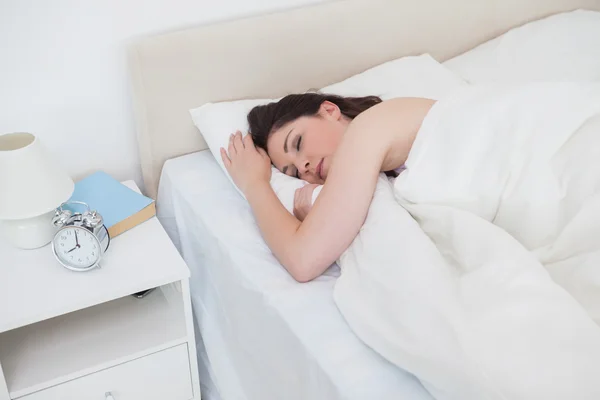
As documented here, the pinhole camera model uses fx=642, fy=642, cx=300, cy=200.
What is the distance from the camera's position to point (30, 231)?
125cm

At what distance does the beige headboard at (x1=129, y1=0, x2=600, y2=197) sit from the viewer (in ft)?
4.78

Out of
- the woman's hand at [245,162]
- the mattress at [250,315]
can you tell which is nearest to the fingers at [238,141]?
the woman's hand at [245,162]

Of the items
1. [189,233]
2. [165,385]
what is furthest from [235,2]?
[165,385]

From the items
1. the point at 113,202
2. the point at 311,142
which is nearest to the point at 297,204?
the point at 311,142

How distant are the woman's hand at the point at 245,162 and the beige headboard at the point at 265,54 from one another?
17 cm

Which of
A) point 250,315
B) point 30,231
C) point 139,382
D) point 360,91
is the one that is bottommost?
point 139,382

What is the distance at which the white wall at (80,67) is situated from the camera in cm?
136

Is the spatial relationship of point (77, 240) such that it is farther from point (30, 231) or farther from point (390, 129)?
point (390, 129)

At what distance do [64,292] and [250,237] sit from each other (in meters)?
0.36

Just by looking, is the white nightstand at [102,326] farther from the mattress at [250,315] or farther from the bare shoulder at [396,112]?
the bare shoulder at [396,112]

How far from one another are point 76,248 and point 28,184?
0.48ft

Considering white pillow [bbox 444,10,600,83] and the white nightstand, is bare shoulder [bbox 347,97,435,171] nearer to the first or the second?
the white nightstand

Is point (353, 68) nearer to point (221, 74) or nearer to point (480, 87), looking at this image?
point (221, 74)

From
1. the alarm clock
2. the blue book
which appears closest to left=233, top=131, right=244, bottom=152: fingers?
the blue book
